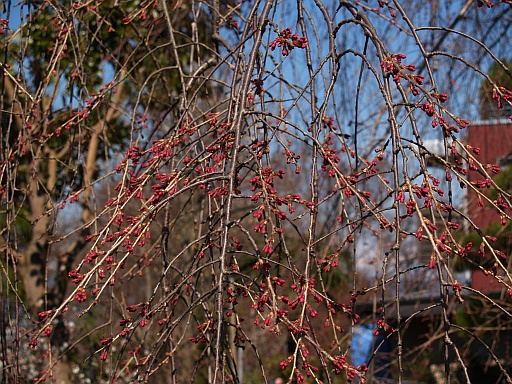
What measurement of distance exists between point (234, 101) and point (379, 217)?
1.70 feet

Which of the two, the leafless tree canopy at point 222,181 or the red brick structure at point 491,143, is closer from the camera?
the leafless tree canopy at point 222,181

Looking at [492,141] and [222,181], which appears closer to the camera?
[222,181]

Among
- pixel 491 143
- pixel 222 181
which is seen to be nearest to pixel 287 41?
pixel 222 181

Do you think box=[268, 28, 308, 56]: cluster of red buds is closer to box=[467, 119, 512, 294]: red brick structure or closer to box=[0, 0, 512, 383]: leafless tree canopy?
box=[0, 0, 512, 383]: leafless tree canopy

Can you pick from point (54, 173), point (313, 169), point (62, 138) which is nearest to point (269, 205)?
point (313, 169)

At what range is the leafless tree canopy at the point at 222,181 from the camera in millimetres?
1328

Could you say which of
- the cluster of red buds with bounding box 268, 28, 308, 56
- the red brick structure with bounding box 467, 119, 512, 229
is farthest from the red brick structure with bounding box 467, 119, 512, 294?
the cluster of red buds with bounding box 268, 28, 308, 56

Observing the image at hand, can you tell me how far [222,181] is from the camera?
1.58 metres

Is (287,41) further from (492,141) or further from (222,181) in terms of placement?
(492,141)

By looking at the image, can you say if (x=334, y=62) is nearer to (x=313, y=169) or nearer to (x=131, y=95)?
(x=313, y=169)

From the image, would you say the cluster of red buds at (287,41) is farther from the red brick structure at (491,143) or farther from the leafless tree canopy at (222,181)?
the red brick structure at (491,143)

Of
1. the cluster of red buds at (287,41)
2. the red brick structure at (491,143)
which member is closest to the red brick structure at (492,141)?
the red brick structure at (491,143)

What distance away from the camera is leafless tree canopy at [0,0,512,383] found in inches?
52.3

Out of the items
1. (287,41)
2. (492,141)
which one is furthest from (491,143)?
(287,41)
